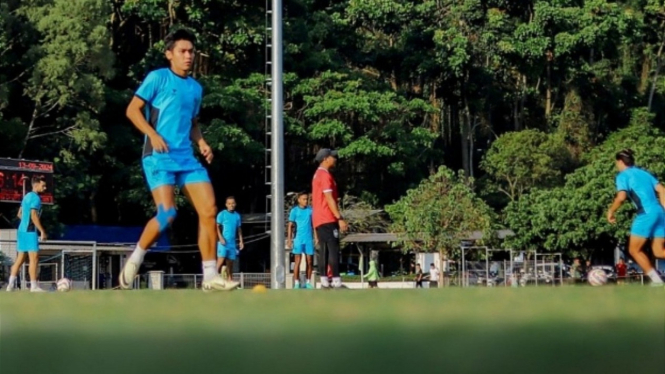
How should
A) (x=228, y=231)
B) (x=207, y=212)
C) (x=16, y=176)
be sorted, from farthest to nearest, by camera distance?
(x=16, y=176) → (x=228, y=231) → (x=207, y=212)

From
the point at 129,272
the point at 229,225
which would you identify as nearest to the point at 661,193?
the point at 129,272

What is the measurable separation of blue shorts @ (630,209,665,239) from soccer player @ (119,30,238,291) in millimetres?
6013

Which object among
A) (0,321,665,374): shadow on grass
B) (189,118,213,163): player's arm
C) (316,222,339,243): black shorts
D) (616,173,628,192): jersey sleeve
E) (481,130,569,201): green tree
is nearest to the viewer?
(0,321,665,374): shadow on grass

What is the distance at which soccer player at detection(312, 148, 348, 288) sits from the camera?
49.8ft

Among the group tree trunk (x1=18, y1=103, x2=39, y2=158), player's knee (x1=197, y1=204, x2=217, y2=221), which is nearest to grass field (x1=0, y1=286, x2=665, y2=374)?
player's knee (x1=197, y1=204, x2=217, y2=221)

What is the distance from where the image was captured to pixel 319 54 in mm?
51625

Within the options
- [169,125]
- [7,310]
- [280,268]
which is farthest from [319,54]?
[7,310]

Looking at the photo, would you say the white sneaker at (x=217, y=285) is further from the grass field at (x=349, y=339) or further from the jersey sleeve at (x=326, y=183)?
the jersey sleeve at (x=326, y=183)

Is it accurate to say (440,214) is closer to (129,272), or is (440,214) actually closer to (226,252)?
Answer: (226,252)

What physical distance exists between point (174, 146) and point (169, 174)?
238mm

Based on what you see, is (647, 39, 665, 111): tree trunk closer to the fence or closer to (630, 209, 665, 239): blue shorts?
the fence

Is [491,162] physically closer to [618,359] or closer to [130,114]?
[130,114]

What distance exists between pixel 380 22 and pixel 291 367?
51822 millimetres

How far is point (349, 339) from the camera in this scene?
14.3 ft
